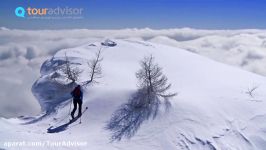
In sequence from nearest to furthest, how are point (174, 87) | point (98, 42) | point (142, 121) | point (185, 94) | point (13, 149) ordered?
point (13, 149) → point (142, 121) → point (185, 94) → point (174, 87) → point (98, 42)

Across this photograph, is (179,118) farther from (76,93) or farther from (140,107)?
(76,93)

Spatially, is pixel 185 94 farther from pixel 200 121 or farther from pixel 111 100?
pixel 111 100

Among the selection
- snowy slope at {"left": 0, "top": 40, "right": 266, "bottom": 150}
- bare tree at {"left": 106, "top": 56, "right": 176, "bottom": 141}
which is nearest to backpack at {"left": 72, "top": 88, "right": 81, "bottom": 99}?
snowy slope at {"left": 0, "top": 40, "right": 266, "bottom": 150}

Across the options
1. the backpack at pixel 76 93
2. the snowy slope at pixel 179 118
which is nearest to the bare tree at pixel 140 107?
the snowy slope at pixel 179 118

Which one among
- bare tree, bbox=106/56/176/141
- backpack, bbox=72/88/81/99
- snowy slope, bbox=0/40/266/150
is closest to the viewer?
snowy slope, bbox=0/40/266/150

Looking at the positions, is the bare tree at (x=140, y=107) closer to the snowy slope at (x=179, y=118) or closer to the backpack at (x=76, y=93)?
the snowy slope at (x=179, y=118)

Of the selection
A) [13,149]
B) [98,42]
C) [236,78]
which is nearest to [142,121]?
[13,149]

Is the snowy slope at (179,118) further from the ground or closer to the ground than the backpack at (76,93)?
closer to the ground

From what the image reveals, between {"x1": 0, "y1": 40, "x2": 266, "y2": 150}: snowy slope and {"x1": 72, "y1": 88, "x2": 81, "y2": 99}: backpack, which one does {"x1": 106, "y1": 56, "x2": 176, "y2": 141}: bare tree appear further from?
{"x1": 72, "y1": 88, "x2": 81, "y2": 99}: backpack
